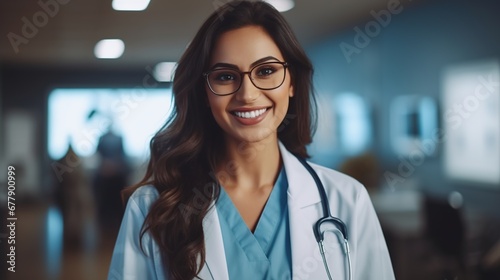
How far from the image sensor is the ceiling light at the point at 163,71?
0.95 metres

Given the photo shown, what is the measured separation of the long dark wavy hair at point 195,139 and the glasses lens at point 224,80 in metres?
0.02

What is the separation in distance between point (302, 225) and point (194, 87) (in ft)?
0.94

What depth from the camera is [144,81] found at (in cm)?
96

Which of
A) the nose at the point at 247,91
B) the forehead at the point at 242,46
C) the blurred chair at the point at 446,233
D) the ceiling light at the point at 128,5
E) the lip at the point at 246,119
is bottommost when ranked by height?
the blurred chair at the point at 446,233

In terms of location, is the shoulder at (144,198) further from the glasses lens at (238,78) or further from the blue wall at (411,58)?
the blue wall at (411,58)

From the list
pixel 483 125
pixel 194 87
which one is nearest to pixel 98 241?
pixel 194 87

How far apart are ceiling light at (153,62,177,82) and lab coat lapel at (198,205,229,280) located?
0.31m

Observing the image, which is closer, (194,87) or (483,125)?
(194,87)

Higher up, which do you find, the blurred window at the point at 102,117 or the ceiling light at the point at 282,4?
the ceiling light at the point at 282,4

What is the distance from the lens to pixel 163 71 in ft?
3.13

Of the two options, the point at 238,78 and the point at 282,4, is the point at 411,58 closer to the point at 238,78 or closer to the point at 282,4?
the point at 282,4

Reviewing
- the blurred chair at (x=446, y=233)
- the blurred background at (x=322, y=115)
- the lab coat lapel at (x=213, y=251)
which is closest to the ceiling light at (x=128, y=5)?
the blurred background at (x=322, y=115)

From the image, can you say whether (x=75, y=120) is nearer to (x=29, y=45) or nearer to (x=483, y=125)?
(x=29, y=45)

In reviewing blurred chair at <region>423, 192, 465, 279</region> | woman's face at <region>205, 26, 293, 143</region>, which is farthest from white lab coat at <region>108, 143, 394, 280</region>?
blurred chair at <region>423, 192, 465, 279</region>
